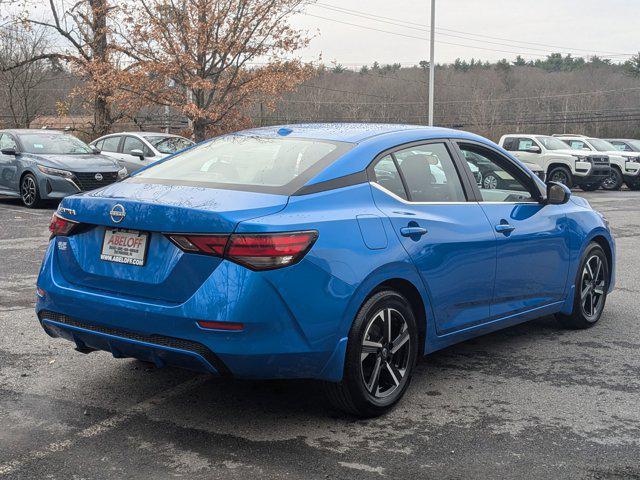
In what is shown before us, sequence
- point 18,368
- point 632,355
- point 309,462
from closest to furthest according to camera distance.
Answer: point 309,462
point 18,368
point 632,355

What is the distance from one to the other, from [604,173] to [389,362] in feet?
80.2

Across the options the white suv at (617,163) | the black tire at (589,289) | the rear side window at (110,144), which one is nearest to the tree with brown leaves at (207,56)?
the rear side window at (110,144)

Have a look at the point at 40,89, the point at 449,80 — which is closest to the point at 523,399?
the point at 40,89

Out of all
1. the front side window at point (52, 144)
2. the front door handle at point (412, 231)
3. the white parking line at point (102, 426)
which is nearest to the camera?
the white parking line at point (102, 426)

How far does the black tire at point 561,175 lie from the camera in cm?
2677

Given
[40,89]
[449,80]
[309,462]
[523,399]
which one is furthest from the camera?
[449,80]

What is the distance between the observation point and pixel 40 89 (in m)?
40.4

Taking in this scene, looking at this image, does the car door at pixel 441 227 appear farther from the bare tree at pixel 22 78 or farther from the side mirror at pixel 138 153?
the bare tree at pixel 22 78

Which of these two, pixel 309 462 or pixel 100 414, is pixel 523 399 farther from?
pixel 100 414

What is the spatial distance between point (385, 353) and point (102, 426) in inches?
59.0

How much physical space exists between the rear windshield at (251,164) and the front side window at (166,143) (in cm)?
1442

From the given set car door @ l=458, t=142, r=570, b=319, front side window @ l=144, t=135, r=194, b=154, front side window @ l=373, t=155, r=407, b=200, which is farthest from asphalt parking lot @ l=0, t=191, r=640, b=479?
front side window @ l=144, t=135, r=194, b=154

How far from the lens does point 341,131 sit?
5.05m

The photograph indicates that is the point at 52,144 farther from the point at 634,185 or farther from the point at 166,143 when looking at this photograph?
the point at 634,185
